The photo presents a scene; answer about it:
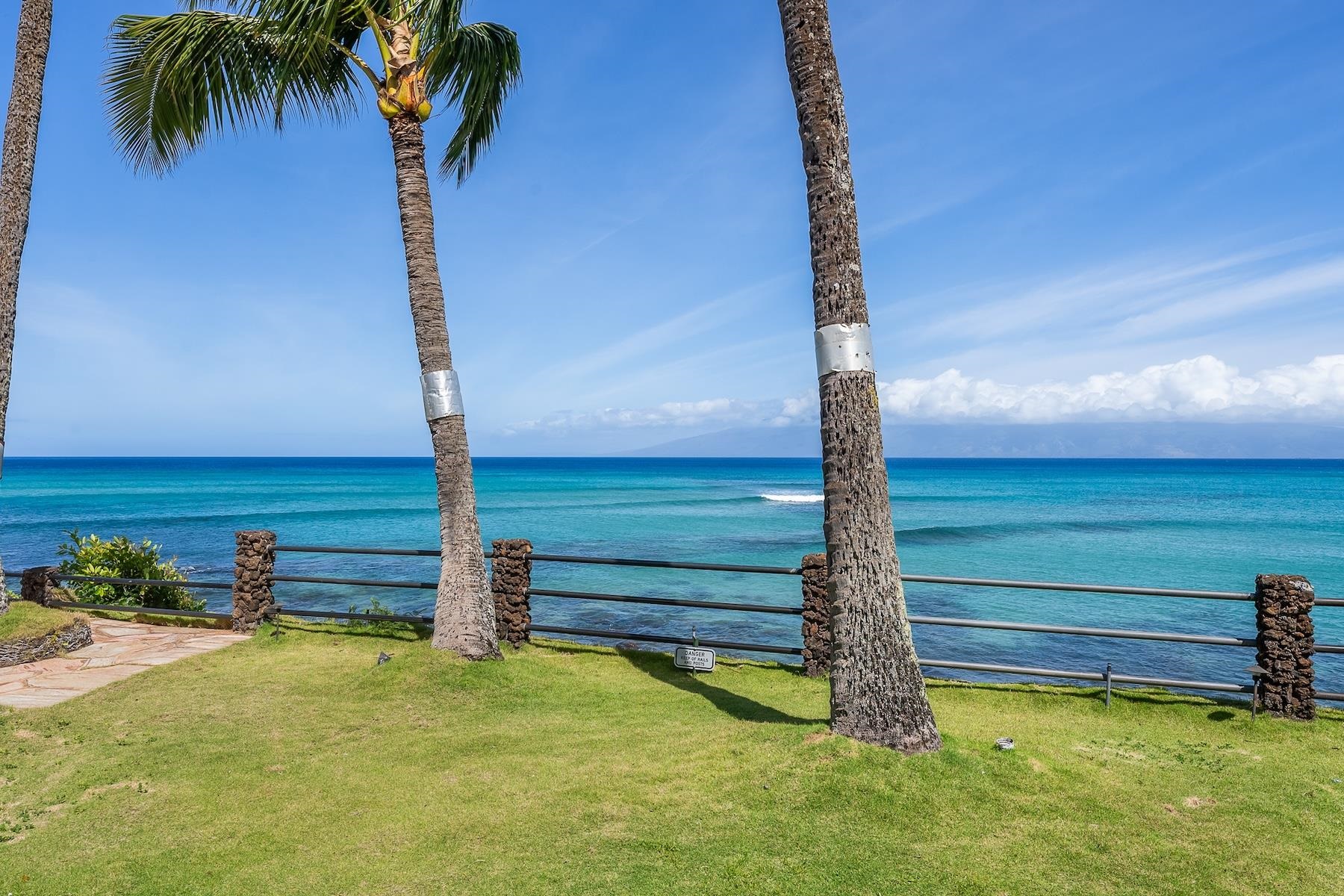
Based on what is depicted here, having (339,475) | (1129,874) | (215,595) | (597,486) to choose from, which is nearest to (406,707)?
(1129,874)

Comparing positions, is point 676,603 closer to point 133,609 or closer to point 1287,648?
point 1287,648

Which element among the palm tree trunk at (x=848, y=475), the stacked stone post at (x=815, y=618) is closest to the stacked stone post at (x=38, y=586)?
the stacked stone post at (x=815, y=618)

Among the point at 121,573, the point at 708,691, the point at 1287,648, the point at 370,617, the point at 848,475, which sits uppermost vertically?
the point at 848,475

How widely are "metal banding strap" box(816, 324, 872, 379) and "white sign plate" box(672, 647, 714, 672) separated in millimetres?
3660

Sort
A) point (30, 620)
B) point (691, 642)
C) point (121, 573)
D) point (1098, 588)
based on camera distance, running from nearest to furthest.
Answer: point (1098, 588) < point (691, 642) < point (30, 620) < point (121, 573)

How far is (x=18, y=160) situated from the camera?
953 cm

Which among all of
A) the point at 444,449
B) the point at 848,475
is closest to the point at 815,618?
the point at 848,475

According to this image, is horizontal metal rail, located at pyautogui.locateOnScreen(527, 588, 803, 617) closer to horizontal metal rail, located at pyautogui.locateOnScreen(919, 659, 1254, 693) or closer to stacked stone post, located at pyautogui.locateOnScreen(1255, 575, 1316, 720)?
horizontal metal rail, located at pyautogui.locateOnScreen(919, 659, 1254, 693)

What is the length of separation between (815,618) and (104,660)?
7.83 metres

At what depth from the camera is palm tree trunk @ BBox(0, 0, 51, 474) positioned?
31.0ft

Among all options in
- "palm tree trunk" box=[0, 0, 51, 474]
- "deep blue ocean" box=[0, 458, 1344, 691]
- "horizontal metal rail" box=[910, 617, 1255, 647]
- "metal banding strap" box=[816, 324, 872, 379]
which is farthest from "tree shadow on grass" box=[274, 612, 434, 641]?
"metal banding strap" box=[816, 324, 872, 379]

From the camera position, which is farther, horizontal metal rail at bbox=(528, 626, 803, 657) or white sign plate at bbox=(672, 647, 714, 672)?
horizontal metal rail at bbox=(528, 626, 803, 657)

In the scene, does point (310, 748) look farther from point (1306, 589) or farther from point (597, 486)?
point (597, 486)

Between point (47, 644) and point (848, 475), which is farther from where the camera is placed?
point (47, 644)
